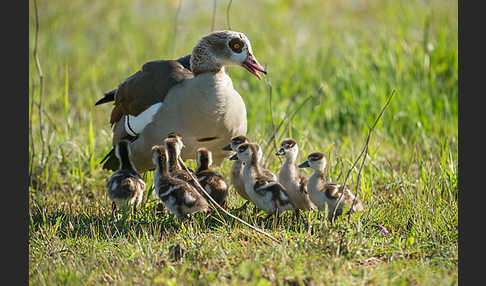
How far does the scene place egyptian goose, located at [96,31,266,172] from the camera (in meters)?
5.25

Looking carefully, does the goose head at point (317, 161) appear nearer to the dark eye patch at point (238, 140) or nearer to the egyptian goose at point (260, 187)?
the egyptian goose at point (260, 187)

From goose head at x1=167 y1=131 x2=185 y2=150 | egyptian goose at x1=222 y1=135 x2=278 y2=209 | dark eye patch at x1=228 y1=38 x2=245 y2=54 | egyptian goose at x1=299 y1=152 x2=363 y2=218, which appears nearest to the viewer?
egyptian goose at x1=299 y1=152 x2=363 y2=218

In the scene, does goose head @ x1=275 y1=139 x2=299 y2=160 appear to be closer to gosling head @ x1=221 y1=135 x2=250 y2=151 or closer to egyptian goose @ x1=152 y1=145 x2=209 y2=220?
gosling head @ x1=221 y1=135 x2=250 y2=151

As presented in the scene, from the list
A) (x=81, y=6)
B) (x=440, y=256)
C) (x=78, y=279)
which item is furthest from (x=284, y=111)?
(x=81, y=6)

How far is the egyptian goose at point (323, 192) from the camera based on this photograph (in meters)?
4.63

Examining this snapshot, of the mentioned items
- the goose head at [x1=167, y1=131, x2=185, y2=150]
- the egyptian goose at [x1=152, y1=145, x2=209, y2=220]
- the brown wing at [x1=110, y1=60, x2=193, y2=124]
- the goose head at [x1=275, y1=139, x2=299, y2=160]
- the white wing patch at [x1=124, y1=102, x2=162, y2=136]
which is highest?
the brown wing at [x1=110, y1=60, x2=193, y2=124]

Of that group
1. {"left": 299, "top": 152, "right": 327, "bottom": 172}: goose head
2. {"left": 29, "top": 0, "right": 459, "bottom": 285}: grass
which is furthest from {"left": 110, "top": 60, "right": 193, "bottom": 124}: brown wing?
{"left": 299, "top": 152, "right": 327, "bottom": 172}: goose head

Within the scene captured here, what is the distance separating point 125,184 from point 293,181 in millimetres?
1368

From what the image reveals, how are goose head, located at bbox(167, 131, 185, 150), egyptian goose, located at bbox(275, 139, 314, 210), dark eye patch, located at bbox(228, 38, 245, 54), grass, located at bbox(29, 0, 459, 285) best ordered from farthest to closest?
dark eye patch, located at bbox(228, 38, 245, 54), goose head, located at bbox(167, 131, 185, 150), egyptian goose, located at bbox(275, 139, 314, 210), grass, located at bbox(29, 0, 459, 285)

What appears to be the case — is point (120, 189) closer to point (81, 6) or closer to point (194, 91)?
point (194, 91)

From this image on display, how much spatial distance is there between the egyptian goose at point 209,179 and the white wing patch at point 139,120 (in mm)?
534

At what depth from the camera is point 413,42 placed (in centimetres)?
924

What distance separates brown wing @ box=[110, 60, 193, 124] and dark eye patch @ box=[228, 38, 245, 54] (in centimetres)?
47

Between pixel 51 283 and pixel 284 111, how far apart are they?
4.41 meters
